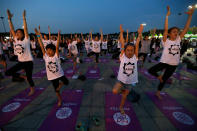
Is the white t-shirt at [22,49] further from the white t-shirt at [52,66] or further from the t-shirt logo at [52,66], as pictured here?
the t-shirt logo at [52,66]

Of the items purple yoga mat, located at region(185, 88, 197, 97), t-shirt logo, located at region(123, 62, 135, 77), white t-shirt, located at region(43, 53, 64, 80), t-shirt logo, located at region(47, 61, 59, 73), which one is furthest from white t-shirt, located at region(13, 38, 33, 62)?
purple yoga mat, located at region(185, 88, 197, 97)

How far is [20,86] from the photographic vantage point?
5238 millimetres

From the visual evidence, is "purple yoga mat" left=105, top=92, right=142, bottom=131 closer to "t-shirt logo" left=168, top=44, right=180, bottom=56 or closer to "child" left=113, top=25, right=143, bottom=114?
"child" left=113, top=25, right=143, bottom=114

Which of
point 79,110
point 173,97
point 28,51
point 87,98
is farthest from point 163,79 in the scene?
point 28,51

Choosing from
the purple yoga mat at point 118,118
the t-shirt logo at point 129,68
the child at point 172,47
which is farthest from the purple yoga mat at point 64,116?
the child at point 172,47

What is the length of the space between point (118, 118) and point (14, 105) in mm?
3764

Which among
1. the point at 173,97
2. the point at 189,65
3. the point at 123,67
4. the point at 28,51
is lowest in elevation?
the point at 173,97

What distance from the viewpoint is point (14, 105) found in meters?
3.75

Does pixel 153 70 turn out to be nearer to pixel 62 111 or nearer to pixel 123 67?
pixel 123 67

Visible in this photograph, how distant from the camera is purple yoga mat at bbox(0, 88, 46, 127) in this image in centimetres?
318

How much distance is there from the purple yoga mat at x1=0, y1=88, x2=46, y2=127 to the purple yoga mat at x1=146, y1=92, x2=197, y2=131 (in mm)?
4891

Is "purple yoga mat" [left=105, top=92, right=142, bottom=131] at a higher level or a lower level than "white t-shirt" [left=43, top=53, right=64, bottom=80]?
lower

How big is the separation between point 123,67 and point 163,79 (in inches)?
82.5

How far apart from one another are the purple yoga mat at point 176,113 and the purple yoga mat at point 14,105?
16.0ft
